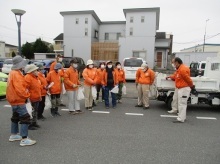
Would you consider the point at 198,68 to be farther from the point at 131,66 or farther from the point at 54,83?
the point at 54,83

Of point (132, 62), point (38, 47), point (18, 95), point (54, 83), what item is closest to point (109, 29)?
point (38, 47)

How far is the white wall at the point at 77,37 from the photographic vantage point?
93.0ft

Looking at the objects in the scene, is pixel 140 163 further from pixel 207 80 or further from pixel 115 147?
pixel 207 80

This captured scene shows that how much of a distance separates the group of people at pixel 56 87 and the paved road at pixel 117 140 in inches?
14.7

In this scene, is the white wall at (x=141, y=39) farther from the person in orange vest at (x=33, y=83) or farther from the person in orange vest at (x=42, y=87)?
the person in orange vest at (x=33, y=83)

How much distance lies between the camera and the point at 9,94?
4.11 meters

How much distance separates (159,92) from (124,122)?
2191mm

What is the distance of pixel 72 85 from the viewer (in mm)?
6699

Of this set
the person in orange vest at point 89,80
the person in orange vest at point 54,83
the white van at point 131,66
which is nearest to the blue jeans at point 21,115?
the person in orange vest at point 54,83

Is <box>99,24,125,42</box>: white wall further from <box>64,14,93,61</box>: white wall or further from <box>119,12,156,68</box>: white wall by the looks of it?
<box>119,12,156,68</box>: white wall

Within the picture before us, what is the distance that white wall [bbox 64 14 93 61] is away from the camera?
28.3 metres

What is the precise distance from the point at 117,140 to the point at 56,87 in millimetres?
2809

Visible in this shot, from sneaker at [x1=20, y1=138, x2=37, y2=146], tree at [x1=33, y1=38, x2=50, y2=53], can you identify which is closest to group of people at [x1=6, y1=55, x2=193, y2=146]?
sneaker at [x1=20, y1=138, x2=37, y2=146]

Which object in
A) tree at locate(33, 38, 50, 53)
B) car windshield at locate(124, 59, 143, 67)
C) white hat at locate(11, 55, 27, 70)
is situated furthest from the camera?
tree at locate(33, 38, 50, 53)
